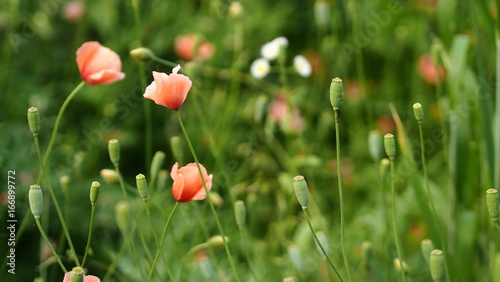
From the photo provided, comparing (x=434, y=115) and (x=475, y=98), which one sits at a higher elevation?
(x=475, y=98)

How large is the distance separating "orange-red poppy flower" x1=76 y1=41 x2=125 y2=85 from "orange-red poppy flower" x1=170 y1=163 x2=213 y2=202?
0.79 feet

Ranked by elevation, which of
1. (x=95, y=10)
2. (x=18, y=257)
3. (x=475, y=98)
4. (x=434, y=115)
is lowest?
(x=18, y=257)

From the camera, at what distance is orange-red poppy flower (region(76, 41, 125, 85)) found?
1153 millimetres

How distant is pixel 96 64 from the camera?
1162mm

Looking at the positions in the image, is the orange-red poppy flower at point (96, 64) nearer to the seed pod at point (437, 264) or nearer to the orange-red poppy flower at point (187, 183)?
the orange-red poppy flower at point (187, 183)

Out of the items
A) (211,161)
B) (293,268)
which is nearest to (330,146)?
(211,161)

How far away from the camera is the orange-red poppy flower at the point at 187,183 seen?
0.97 metres

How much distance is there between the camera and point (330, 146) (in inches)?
88.3

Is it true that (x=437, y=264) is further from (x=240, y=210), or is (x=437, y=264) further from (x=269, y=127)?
(x=269, y=127)

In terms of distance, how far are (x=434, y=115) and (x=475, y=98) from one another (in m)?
0.67

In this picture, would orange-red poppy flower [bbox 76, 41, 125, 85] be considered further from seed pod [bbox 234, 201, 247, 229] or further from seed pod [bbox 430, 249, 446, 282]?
seed pod [bbox 430, 249, 446, 282]

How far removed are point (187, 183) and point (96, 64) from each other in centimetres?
30

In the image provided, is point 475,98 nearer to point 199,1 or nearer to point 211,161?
point 211,161

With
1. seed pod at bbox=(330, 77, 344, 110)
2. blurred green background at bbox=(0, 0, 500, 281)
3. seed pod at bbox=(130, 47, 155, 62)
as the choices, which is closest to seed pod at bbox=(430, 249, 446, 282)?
seed pod at bbox=(330, 77, 344, 110)
